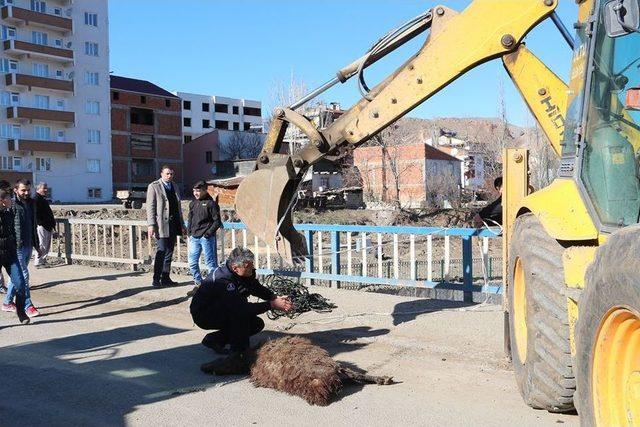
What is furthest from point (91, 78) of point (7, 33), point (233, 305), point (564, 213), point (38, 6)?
point (564, 213)

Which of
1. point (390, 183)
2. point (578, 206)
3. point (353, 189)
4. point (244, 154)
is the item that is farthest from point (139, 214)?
point (244, 154)

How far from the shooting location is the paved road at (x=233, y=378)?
481 centimetres

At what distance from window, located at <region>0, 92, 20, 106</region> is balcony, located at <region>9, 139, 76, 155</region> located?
3704mm

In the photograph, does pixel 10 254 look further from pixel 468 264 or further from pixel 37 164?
pixel 37 164

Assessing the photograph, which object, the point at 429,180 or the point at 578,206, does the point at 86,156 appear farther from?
the point at 578,206

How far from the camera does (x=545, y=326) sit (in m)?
3.96

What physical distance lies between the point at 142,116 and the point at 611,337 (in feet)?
245

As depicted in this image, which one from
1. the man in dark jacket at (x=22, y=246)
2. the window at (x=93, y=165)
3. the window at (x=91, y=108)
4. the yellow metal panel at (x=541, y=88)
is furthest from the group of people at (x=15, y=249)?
the window at (x=91, y=108)

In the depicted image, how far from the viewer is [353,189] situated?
49.0m

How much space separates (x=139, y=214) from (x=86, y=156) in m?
33.0

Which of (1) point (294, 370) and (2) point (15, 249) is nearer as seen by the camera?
(1) point (294, 370)

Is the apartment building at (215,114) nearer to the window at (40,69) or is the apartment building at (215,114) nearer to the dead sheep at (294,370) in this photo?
the window at (40,69)

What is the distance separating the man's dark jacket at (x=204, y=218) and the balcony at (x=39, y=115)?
185ft

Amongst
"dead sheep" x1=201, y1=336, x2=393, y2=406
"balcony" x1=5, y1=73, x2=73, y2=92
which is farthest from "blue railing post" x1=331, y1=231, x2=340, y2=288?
"balcony" x1=5, y1=73, x2=73, y2=92
